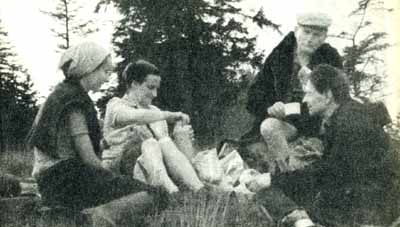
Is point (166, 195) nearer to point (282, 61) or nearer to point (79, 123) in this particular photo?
point (79, 123)

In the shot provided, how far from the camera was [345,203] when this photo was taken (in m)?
4.30

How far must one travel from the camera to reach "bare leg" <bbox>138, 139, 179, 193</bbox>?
472 cm

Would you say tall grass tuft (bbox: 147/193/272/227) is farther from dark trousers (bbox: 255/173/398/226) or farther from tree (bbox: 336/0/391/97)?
tree (bbox: 336/0/391/97)

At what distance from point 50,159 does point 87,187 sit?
301mm

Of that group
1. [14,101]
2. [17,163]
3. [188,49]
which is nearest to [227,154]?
[17,163]

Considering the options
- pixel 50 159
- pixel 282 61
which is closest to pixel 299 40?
pixel 282 61

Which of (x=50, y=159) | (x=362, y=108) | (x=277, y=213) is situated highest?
(x=362, y=108)

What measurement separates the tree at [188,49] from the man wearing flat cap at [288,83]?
24.8ft

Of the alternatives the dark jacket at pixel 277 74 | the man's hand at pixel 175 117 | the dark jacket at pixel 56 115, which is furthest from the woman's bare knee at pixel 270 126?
the dark jacket at pixel 56 115

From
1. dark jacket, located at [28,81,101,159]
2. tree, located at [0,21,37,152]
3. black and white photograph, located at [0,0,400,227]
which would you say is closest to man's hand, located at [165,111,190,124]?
black and white photograph, located at [0,0,400,227]

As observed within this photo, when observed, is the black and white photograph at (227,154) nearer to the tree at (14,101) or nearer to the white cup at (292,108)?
the white cup at (292,108)

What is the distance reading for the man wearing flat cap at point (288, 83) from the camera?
572cm

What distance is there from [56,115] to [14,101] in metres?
7.91

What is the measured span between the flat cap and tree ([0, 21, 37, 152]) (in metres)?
6.43
